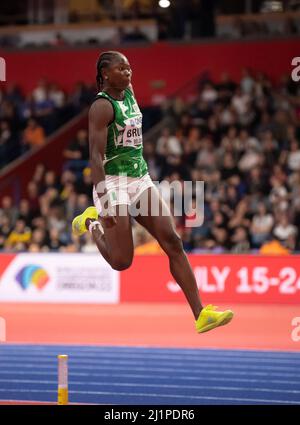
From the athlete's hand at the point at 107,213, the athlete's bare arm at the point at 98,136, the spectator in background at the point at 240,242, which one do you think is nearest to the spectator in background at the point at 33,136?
the spectator in background at the point at 240,242

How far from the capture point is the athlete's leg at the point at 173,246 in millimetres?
7766

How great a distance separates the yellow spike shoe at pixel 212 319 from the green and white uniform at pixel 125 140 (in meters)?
1.25

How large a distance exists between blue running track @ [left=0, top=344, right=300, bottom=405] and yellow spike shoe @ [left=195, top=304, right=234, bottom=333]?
913 millimetres

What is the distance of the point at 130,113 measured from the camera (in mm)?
7793

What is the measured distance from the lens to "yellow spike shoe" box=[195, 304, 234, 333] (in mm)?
7641

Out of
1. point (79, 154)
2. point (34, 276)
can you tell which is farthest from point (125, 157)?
point (79, 154)

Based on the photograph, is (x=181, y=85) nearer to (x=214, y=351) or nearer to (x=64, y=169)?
(x=64, y=169)

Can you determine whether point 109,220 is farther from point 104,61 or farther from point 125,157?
point 104,61

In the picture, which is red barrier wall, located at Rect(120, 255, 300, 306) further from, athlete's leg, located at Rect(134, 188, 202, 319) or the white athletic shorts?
the white athletic shorts

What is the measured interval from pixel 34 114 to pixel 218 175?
5.62 m

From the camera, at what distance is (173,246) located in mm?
7805
